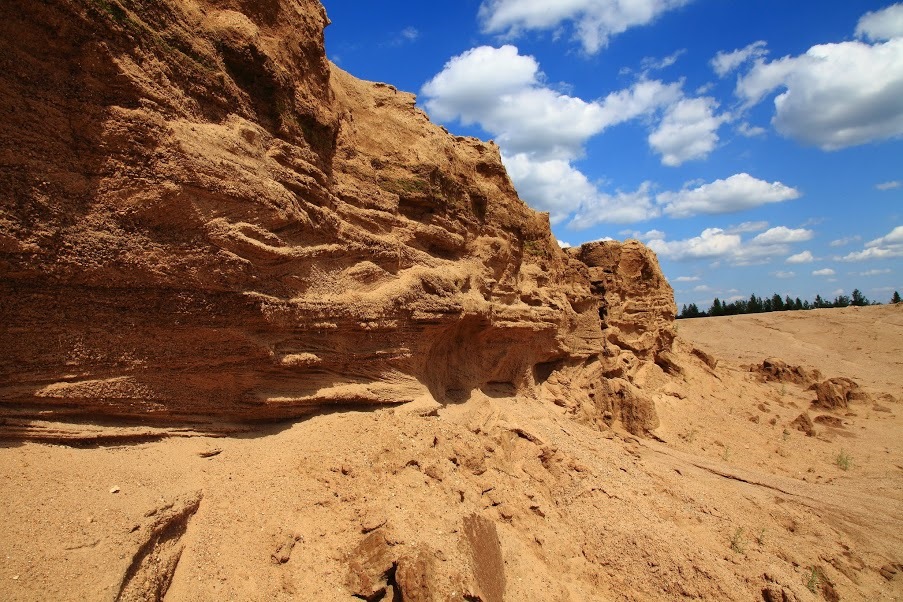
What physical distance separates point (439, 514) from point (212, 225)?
3.03 metres

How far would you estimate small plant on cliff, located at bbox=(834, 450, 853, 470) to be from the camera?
10.1 m

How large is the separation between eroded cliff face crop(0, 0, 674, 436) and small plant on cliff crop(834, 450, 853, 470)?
27.7 feet

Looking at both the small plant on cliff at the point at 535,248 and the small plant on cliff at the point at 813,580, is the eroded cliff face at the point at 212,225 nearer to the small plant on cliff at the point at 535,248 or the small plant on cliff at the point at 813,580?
the small plant on cliff at the point at 535,248

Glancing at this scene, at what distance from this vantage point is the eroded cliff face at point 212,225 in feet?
10.9

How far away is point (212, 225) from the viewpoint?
389cm

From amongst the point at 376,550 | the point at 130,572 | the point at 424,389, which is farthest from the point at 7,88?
the point at 424,389

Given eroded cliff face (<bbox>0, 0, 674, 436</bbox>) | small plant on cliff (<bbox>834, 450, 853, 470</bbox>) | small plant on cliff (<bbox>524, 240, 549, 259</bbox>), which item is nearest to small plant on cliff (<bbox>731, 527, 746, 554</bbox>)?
eroded cliff face (<bbox>0, 0, 674, 436</bbox>)

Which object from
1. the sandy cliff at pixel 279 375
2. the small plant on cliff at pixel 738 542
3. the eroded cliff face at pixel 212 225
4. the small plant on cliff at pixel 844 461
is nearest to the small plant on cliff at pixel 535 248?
the sandy cliff at pixel 279 375

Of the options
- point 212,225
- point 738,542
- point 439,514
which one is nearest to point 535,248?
point 738,542

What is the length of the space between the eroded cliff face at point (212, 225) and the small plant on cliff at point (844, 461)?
8.45 meters

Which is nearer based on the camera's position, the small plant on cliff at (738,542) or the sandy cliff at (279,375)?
the sandy cliff at (279,375)

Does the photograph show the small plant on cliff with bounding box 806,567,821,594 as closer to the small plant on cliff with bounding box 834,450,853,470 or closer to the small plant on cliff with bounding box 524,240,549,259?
the small plant on cliff with bounding box 834,450,853,470

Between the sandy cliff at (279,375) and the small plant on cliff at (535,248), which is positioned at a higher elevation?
the small plant on cliff at (535,248)

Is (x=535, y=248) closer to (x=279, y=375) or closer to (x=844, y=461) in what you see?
(x=279, y=375)
